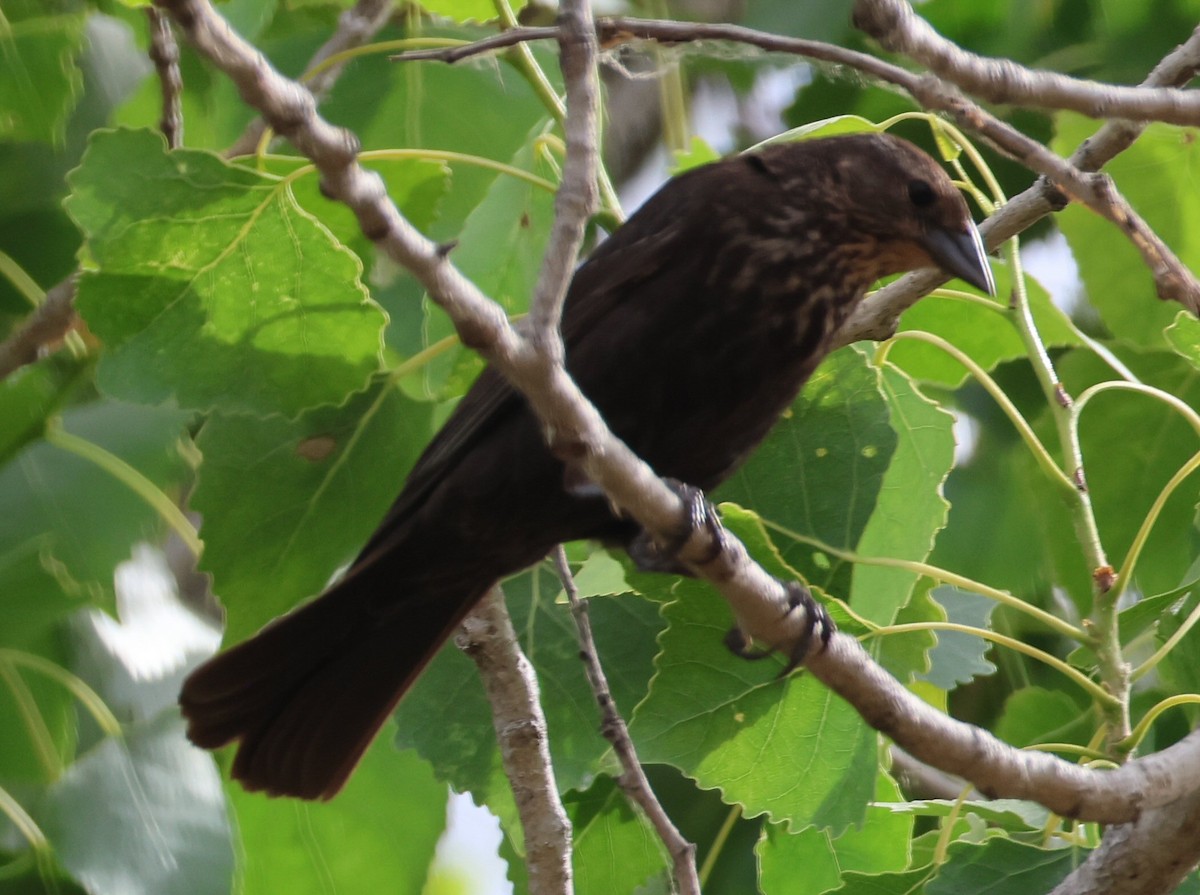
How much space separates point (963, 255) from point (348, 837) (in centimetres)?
153

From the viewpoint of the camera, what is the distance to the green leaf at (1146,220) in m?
3.07

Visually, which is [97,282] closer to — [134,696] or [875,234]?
[134,696]

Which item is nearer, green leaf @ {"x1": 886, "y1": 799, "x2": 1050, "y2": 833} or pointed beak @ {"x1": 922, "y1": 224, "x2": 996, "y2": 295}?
green leaf @ {"x1": 886, "y1": 799, "x2": 1050, "y2": 833}

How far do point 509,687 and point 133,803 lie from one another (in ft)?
2.15

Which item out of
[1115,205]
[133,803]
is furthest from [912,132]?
[133,803]

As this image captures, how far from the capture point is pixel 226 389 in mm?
2445

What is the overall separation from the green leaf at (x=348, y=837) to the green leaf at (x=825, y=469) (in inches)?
33.5

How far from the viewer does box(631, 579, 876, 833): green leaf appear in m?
2.41

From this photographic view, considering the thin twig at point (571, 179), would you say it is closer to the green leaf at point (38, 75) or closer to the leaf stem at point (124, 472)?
the leaf stem at point (124, 472)

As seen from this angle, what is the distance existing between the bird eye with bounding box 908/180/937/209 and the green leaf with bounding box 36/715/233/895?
5.09 ft

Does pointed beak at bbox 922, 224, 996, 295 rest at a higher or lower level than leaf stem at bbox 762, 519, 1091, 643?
higher

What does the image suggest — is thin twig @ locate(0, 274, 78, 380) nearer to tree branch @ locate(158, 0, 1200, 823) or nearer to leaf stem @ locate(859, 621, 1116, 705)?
tree branch @ locate(158, 0, 1200, 823)

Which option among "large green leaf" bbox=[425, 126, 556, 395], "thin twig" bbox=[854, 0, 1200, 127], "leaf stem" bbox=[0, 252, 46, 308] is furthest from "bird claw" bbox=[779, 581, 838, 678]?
"leaf stem" bbox=[0, 252, 46, 308]

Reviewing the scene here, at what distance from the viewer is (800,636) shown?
2062mm
